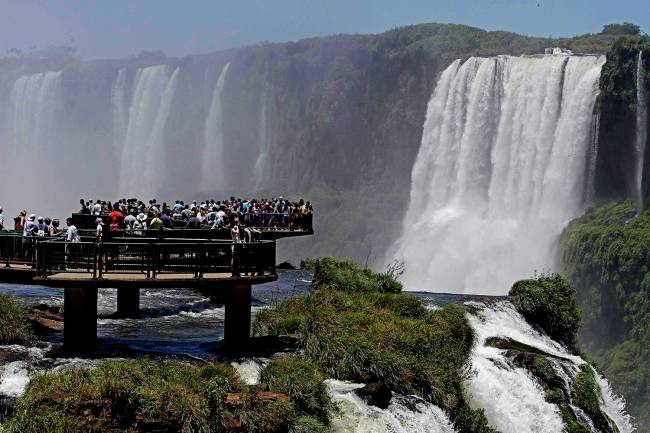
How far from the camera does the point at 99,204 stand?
3525 cm

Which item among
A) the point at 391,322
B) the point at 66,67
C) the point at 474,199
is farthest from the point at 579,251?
the point at 66,67

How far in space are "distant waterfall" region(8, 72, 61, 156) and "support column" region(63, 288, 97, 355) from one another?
9285 centimetres

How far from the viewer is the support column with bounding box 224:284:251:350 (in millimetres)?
22688

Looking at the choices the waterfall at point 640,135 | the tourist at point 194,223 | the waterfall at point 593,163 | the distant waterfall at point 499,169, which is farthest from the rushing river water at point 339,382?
the waterfall at point 640,135

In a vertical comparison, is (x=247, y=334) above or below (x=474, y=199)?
below

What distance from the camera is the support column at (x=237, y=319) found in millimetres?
22688

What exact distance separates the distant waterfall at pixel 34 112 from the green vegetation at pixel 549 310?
86769mm

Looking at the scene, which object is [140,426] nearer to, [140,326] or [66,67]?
[140,326]

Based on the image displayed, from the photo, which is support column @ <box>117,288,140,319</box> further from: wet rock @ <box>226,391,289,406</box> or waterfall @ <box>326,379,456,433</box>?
wet rock @ <box>226,391,289,406</box>

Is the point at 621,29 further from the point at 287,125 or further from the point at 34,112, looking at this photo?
the point at 34,112

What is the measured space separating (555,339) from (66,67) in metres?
A: 97.8

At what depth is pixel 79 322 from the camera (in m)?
21.8

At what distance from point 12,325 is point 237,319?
471 centimetres

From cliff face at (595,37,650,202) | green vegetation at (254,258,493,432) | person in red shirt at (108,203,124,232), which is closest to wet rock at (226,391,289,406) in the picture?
green vegetation at (254,258,493,432)
